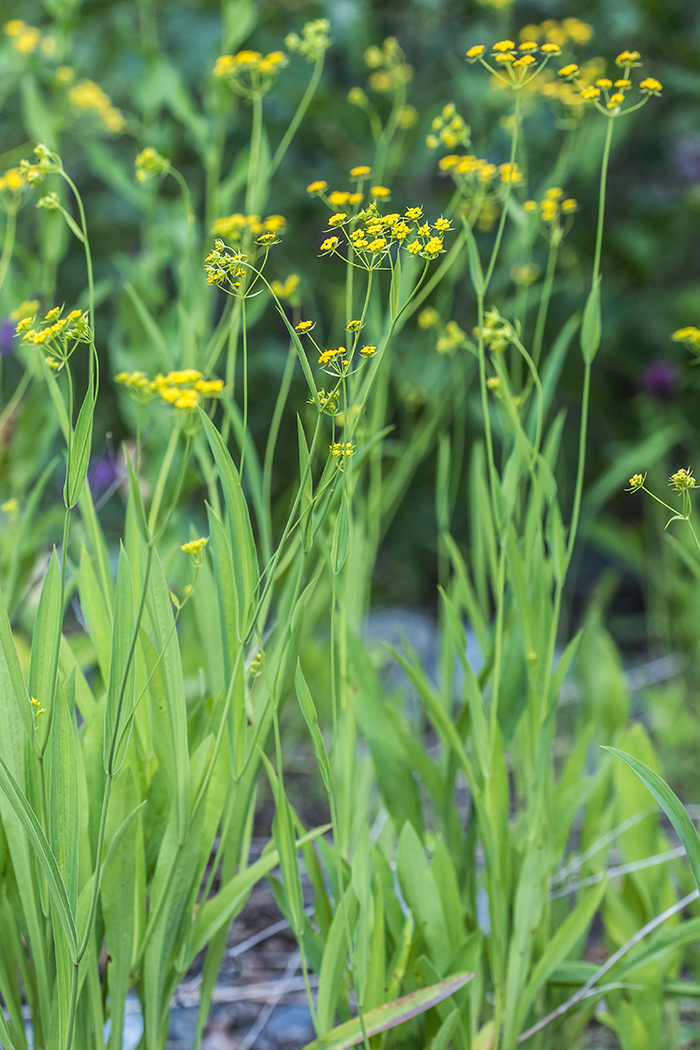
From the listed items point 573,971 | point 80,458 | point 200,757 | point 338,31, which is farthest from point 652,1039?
point 338,31

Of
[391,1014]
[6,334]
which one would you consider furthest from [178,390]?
[6,334]

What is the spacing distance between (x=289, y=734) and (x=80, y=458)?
2.72 feet

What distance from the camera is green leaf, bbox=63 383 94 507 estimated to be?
1.49 feet

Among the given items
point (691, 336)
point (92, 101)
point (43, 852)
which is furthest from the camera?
point (92, 101)

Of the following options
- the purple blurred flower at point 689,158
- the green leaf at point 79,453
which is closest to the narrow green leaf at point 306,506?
the green leaf at point 79,453

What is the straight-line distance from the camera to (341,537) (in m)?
0.48

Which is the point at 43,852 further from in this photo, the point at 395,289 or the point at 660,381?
the point at 660,381

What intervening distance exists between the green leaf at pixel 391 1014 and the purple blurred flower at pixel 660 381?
124 centimetres

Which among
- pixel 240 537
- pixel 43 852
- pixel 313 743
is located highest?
pixel 240 537

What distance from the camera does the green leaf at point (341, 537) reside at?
1.56 ft

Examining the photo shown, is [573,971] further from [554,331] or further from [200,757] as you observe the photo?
[554,331]

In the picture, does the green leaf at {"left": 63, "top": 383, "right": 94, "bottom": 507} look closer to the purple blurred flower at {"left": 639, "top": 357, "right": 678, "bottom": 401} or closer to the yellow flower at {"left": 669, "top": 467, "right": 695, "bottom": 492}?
the yellow flower at {"left": 669, "top": 467, "right": 695, "bottom": 492}

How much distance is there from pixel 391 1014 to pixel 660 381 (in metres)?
1.28

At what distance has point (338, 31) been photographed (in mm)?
1373
